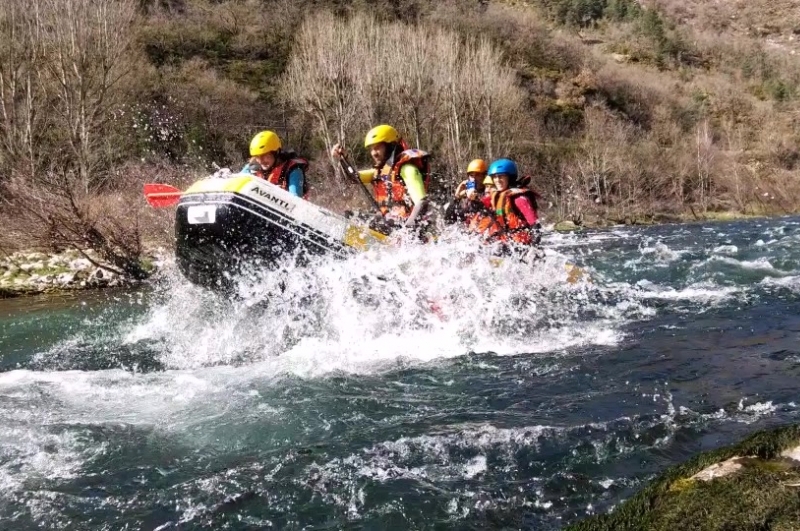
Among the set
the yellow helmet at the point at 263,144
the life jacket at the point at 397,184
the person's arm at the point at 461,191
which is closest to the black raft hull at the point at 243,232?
the yellow helmet at the point at 263,144

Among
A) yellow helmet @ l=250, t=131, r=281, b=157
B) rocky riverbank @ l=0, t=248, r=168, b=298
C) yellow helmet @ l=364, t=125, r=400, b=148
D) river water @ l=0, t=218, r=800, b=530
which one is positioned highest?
yellow helmet @ l=364, t=125, r=400, b=148

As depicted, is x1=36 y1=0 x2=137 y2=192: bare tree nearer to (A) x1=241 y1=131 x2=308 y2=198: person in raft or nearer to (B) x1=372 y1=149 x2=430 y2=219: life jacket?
(A) x1=241 y1=131 x2=308 y2=198: person in raft

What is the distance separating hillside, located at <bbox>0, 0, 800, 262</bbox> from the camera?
20578 millimetres

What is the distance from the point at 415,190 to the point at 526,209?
6.34 feet

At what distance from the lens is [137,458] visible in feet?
13.6

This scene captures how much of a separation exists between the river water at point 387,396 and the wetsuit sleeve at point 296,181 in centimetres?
113

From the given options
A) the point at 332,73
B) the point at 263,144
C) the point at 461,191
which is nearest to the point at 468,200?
the point at 461,191

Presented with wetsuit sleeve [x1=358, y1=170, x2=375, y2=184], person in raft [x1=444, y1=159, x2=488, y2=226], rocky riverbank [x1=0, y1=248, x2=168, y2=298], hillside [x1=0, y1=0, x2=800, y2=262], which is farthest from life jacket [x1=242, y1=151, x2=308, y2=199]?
hillside [x1=0, y1=0, x2=800, y2=262]

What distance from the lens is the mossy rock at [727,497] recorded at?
105 inches

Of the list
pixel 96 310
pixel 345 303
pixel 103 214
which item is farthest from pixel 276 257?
pixel 103 214

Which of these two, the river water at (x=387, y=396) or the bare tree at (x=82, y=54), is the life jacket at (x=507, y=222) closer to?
the river water at (x=387, y=396)

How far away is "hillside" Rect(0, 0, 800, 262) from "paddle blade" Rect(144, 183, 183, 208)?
8.42 m

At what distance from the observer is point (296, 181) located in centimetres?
770

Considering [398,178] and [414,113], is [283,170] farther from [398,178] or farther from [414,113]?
[414,113]
